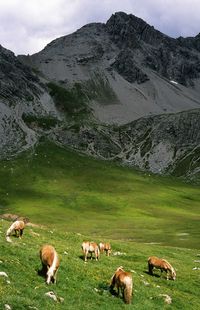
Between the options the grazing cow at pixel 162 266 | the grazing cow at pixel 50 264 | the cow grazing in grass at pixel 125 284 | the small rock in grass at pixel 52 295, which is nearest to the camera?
the small rock in grass at pixel 52 295

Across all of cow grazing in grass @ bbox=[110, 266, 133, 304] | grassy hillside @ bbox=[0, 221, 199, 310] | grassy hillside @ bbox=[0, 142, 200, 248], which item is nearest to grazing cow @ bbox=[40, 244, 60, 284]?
grassy hillside @ bbox=[0, 221, 199, 310]

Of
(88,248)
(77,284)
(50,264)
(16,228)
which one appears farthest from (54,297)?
(16,228)

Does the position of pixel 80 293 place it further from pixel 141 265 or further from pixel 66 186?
pixel 66 186

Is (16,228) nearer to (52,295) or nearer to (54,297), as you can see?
(52,295)

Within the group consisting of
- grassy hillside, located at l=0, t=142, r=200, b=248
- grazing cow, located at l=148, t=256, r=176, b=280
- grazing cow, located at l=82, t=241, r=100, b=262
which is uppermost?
grazing cow, located at l=82, t=241, r=100, b=262

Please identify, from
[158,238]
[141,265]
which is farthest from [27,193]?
[141,265]

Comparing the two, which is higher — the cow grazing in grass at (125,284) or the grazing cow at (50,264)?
the grazing cow at (50,264)

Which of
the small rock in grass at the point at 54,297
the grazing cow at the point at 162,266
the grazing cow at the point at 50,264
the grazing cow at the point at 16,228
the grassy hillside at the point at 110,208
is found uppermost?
the grazing cow at the point at 16,228

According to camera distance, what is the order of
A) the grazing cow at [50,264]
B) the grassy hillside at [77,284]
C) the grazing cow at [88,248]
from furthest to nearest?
the grazing cow at [88,248] → the grazing cow at [50,264] → the grassy hillside at [77,284]

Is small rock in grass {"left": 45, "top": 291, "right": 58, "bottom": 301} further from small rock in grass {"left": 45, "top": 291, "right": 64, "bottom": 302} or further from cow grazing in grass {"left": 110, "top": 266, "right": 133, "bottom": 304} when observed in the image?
cow grazing in grass {"left": 110, "top": 266, "right": 133, "bottom": 304}

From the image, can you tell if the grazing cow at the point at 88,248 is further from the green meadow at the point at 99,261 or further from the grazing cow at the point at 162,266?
the grazing cow at the point at 162,266

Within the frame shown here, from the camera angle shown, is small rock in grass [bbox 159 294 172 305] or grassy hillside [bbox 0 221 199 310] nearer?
grassy hillside [bbox 0 221 199 310]

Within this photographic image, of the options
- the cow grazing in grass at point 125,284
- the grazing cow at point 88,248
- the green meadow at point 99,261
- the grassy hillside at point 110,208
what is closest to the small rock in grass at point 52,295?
the green meadow at point 99,261

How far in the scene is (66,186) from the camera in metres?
190
